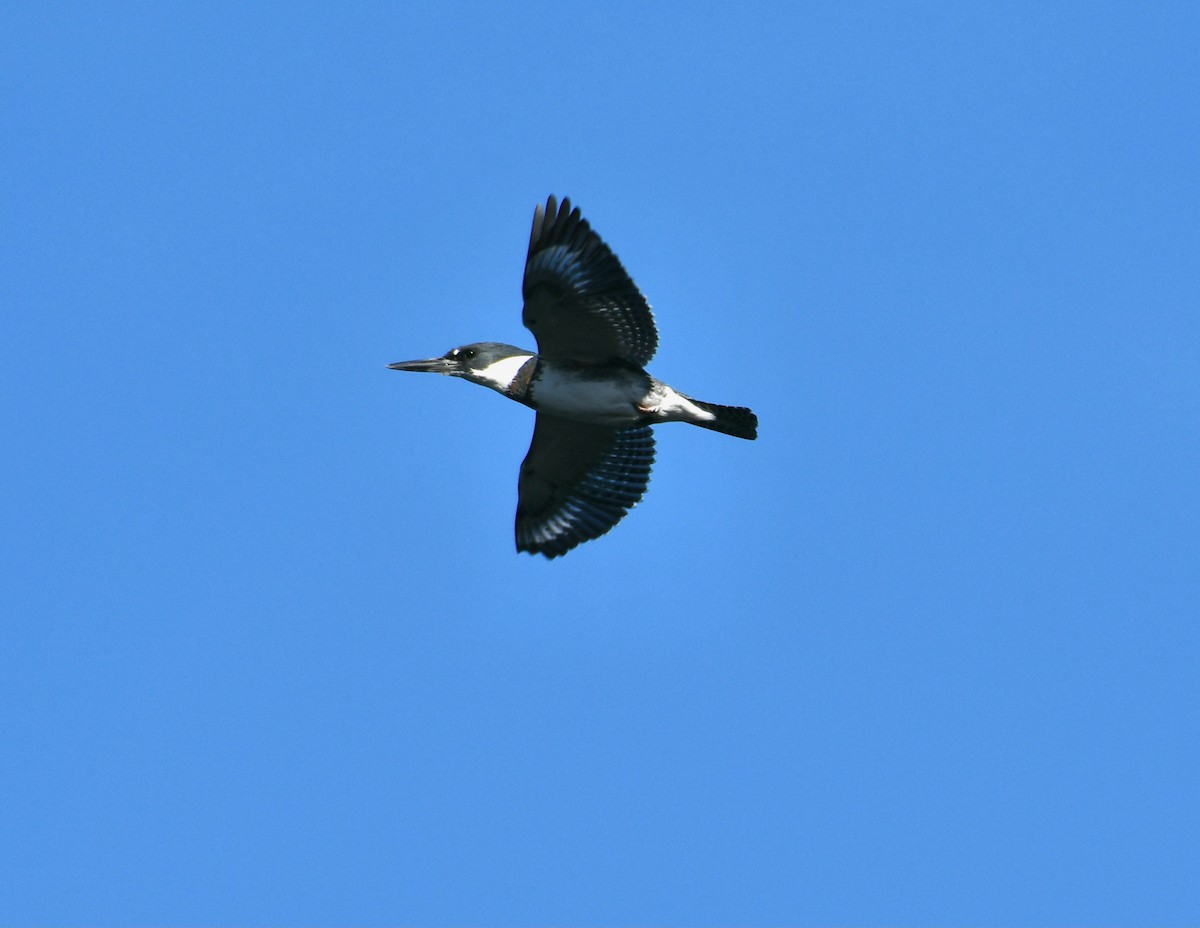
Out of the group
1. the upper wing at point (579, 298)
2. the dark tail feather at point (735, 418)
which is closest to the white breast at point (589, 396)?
the upper wing at point (579, 298)

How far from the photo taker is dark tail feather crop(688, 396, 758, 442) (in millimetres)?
13992

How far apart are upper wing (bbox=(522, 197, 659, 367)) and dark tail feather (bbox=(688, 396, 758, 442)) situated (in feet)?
2.34

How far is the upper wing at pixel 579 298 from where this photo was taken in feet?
42.1

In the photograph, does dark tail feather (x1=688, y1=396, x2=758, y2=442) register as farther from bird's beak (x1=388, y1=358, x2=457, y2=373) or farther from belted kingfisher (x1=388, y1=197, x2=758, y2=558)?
bird's beak (x1=388, y1=358, x2=457, y2=373)

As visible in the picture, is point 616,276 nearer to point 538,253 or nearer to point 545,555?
point 538,253

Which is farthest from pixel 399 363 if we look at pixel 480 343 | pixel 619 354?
pixel 619 354

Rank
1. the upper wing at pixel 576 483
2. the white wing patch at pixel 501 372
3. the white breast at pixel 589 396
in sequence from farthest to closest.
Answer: the upper wing at pixel 576 483 < the white wing patch at pixel 501 372 < the white breast at pixel 589 396

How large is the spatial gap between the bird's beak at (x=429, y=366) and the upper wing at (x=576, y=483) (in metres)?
0.93

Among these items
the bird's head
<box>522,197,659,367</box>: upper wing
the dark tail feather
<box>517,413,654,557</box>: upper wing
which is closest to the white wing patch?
the bird's head

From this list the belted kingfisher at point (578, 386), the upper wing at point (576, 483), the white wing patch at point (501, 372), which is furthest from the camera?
the upper wing at point (576, 483)

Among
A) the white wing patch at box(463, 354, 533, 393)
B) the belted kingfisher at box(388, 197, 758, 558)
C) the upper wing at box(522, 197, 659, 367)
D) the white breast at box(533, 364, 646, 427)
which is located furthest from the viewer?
the white wing patch at box(463, 354, 533, 393)

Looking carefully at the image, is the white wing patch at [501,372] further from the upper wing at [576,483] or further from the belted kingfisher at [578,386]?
the upper wing at [576,483]

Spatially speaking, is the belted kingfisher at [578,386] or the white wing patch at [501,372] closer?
the belted kingfisher at [578,386]

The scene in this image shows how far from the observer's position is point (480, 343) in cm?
1432
